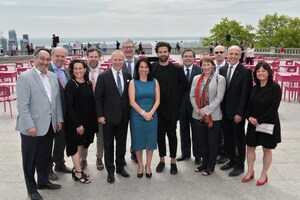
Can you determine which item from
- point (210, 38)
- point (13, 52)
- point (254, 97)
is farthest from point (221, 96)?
point (210, 38)

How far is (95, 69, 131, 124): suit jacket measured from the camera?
3.57 m

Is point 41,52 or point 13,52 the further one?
point 13,52

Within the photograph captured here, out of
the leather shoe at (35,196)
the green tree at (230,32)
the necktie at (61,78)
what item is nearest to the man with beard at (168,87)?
the necktie at (61,78)

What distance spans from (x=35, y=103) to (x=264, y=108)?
2642 millimetres

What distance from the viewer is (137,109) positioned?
361 cm

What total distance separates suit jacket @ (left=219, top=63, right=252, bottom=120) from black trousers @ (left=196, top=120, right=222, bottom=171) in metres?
0.24

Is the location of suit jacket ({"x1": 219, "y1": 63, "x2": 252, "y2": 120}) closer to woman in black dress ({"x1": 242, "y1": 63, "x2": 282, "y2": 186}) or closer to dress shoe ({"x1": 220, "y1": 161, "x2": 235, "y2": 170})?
woman in black dress ({"x1": 242, "y1": 63, "x2": 282, "y2": 186})

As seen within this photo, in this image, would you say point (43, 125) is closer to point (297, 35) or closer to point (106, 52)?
point (106, 52)

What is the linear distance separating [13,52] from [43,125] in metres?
23.7

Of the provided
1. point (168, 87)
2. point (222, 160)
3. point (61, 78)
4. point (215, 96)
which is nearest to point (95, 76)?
point (61, 78)

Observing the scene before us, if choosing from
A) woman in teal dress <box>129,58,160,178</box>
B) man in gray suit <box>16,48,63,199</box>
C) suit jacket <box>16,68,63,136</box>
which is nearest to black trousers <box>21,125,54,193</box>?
man in gray suit <box>16,48,63,199</box>

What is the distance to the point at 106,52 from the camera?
94.2 feet

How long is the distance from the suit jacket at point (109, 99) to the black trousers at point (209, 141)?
1.09m

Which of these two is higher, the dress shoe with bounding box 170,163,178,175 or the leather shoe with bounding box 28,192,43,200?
the dress shoe with bounding box 170,163,178,175
